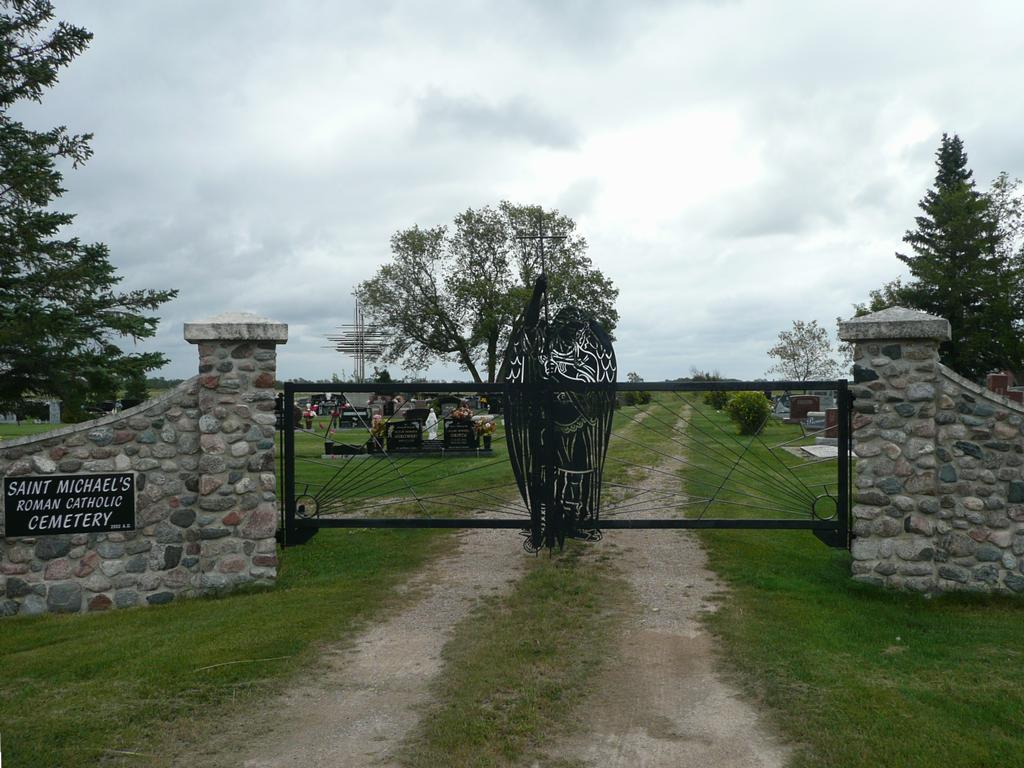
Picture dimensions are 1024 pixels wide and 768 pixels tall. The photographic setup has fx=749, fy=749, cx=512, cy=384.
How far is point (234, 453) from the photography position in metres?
6.65

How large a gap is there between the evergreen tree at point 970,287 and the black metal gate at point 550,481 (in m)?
10.9

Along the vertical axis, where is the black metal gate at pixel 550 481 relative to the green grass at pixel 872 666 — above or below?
above

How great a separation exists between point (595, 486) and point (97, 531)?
4424 millimetres

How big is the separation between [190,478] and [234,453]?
45 cm

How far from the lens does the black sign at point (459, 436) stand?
17.3 metres

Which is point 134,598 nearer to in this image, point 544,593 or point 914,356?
point 544,593

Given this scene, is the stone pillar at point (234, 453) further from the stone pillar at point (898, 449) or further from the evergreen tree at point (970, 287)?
the evergreen tree at point (970, 287)

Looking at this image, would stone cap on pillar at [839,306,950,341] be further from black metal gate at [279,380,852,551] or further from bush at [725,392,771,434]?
bush at [725,392,771,434]

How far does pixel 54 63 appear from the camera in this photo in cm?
1292

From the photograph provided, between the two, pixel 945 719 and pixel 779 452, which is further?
pixel 779 452

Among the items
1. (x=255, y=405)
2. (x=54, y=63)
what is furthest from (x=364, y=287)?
(x=255, y=405)

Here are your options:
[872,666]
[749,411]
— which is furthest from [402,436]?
[872,666]

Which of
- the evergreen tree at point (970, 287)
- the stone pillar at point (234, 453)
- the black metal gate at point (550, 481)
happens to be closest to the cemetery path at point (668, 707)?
the black metal gate at point (550, 481)

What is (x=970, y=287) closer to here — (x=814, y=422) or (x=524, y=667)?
(x=814, y=422)
